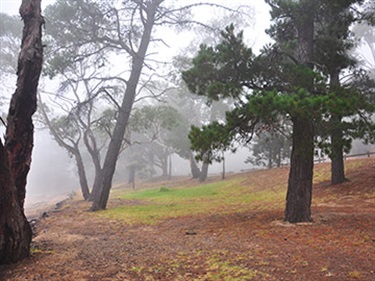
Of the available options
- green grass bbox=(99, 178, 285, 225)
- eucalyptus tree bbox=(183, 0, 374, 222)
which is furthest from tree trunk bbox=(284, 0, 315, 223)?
green grass bbox=(99, 178, 285, 225)

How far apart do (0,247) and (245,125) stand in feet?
15.6

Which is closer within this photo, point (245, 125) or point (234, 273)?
point (234, 273)

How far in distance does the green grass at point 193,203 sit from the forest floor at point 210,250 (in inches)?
51.7

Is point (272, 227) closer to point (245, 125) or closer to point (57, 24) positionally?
point (245, 125)

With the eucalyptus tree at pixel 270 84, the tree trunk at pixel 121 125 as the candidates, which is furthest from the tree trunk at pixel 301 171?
→ the tree trunk at pixel 121 125

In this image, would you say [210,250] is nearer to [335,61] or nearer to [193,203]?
[335,61]

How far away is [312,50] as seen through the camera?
724cm

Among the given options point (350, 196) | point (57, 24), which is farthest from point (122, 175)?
point (350, 196)

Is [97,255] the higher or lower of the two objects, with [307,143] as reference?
lower

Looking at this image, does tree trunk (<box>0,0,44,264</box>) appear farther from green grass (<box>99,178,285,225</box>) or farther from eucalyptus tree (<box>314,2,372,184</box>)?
eucalyptus tree (<box>314,2,372,184</box>)

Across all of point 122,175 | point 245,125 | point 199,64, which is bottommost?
point 122,175

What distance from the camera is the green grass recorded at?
9.76 meters

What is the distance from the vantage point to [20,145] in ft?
16.0

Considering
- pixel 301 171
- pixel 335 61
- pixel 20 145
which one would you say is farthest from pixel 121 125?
pixel 335 61
